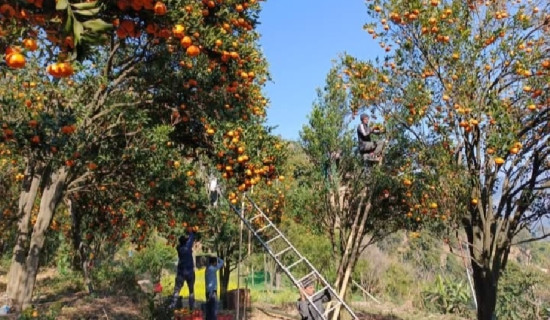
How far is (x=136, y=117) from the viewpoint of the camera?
24.2 ft

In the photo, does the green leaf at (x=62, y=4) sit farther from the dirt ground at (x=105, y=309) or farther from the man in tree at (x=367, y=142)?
the man in tree at (x=367, y=142)

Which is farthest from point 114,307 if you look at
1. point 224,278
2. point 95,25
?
point 95,25

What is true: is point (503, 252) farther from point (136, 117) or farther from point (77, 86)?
point (77, 86)

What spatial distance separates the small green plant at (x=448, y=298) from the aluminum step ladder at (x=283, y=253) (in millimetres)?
5399

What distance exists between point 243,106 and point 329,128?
A: 194 inches

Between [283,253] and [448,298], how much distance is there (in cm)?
749

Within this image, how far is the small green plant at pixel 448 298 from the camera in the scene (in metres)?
18.9

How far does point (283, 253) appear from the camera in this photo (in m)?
17.9

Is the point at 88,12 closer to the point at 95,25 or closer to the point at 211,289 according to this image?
the point at 95,25

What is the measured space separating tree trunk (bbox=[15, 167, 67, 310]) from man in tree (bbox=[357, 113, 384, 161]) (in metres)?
5.86

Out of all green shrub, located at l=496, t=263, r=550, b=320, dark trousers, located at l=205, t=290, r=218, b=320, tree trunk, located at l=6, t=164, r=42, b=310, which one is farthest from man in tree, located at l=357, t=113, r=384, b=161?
green shrub, located at l=496, t=263, r=550, b=320

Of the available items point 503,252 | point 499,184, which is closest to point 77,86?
point 499,184

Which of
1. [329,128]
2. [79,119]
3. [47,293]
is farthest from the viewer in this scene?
[47,293]

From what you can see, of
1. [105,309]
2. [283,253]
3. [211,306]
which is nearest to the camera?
[105,309]
